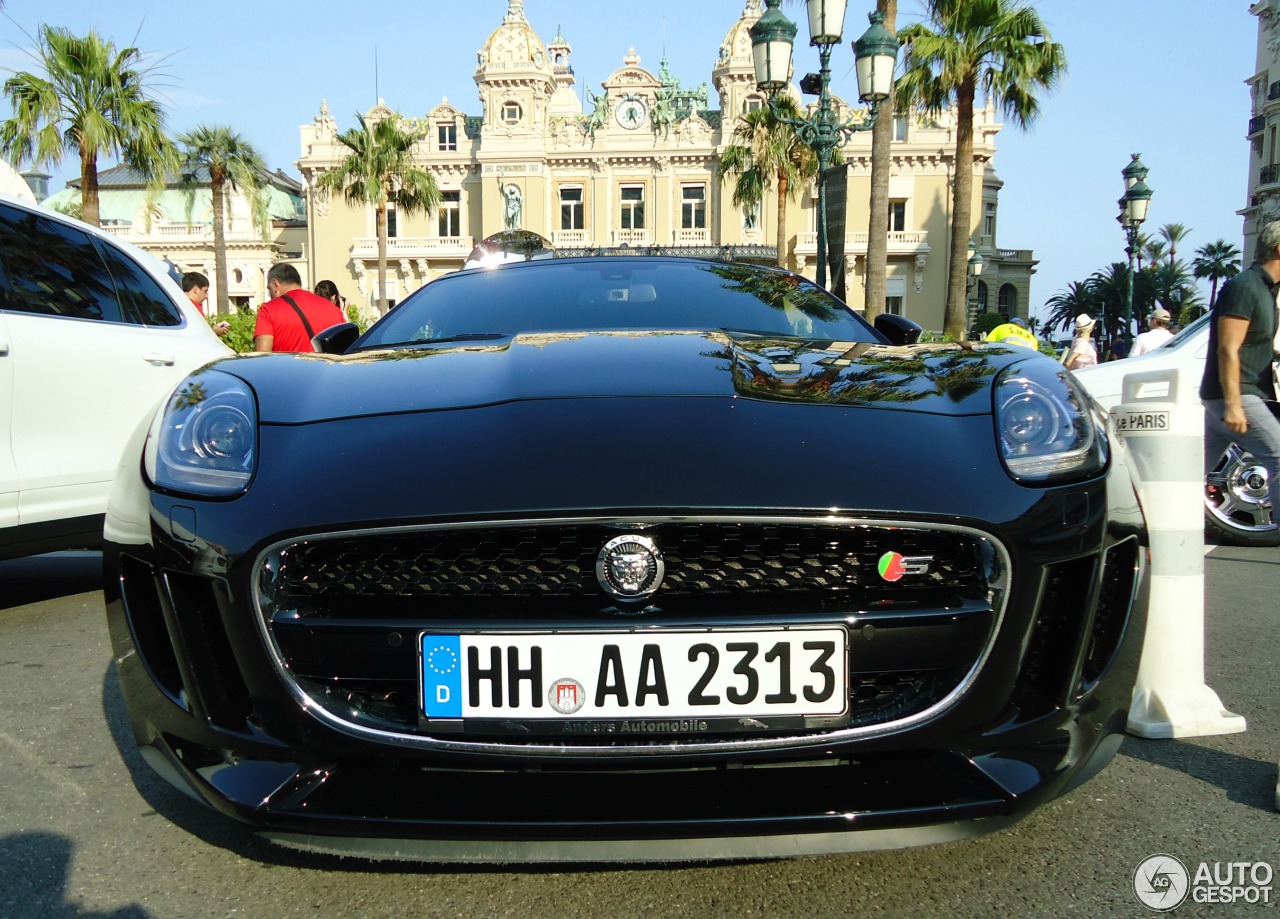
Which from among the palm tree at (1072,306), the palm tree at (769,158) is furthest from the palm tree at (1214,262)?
the palm tree at (769,158)

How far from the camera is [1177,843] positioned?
210 centimetres

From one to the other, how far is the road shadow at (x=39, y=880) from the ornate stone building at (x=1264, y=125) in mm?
54809

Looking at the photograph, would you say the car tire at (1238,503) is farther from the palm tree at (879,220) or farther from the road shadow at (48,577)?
the palm tree at (879,220)

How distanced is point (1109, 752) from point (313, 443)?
1489 millimetres

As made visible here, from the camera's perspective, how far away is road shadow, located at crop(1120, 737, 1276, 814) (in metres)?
2.34

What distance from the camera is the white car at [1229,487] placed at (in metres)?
6.55

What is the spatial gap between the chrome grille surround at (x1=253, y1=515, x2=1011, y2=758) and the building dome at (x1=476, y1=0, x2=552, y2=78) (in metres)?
55.6

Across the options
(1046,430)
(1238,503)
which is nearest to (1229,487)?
(1238,503)

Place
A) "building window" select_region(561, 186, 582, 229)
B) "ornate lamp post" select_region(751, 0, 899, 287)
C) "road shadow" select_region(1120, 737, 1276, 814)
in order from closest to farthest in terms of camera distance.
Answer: "road shadow" select_region(1120, 737, 1276, 814)
"ornate lamp post" select_region(751, 0, 899, 287)
"building window" select_region(561, 186, 582, 229)

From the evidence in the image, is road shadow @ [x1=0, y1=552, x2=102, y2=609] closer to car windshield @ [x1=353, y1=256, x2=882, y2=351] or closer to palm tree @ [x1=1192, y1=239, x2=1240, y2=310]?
car windshield @ [x1=353, y1=256, x2=882, y2=351]

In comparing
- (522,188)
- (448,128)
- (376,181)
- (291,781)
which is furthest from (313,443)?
(448,128)

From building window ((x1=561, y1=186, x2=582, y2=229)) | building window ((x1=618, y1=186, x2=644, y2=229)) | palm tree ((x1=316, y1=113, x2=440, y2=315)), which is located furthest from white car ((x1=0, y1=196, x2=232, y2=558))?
building window ((x1=561, y1=186, x2=582, y2=229))

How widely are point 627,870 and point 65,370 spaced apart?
328 centimetres

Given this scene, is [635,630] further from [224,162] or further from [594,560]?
[224,162]
